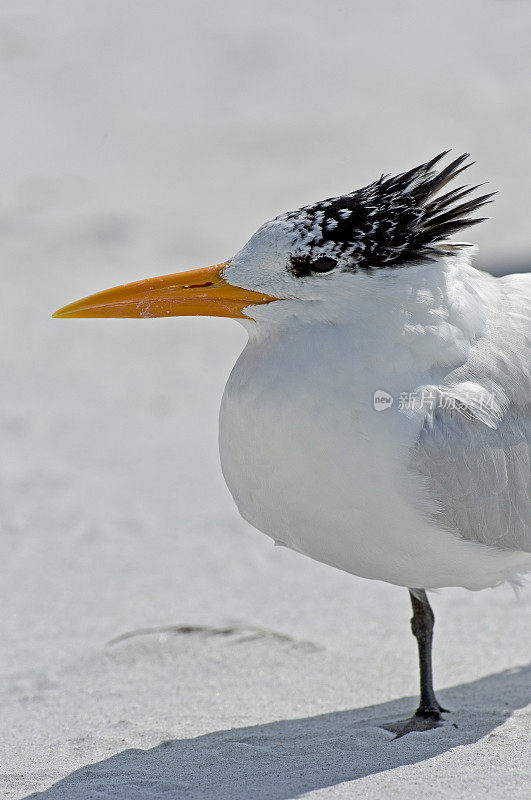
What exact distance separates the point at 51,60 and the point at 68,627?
952 cm

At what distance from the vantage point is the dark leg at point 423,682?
3.58m

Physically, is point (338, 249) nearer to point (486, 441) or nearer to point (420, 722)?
point (486, 441)

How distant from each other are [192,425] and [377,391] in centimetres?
379

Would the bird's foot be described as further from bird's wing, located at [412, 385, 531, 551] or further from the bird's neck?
the bird's neck

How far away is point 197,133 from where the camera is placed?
1207 cm

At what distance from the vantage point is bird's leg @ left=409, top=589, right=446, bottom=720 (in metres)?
3.71

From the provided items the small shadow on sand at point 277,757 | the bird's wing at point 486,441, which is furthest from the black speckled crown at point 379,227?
the small shadow on sand at point 277,757

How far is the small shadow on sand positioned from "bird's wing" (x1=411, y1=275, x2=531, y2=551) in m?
0.66

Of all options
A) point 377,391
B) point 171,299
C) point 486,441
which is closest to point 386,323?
point 377,391

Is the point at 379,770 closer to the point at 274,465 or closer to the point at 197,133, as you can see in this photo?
the point at 274,465

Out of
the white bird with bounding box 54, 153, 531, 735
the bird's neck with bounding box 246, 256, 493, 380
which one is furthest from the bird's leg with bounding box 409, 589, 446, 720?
the bird's neck with bounding box 246, 256, 493, 380

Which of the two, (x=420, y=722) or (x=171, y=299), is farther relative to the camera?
(x=420, y=722)

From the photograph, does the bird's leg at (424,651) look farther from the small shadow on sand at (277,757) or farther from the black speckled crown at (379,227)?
the black speckled crown at (379,227)

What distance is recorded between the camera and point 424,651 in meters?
3.88
